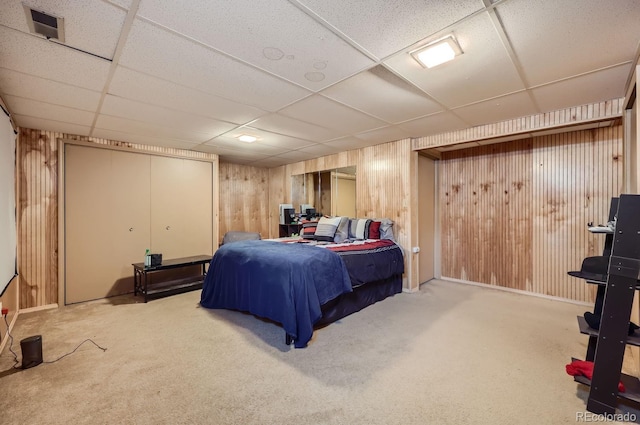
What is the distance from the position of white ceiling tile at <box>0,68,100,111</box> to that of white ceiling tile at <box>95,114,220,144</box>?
437 millimetres

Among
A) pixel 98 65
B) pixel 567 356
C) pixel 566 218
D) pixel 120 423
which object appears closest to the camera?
pixel 120 423

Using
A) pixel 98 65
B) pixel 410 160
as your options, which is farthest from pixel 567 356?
pixel 98 65

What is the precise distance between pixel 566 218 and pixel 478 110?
86.8 inches

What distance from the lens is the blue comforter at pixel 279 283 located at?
265 cm

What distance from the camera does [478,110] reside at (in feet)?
10.6

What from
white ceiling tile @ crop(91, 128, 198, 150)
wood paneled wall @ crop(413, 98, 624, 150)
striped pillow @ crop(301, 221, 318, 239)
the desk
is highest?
white ceiling tile @ crop(91, 128, 198, 150)

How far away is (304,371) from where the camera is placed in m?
2.25

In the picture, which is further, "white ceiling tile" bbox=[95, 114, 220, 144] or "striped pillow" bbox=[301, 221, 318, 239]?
"striped pillow" bbox=[301, 221, 318, 239]

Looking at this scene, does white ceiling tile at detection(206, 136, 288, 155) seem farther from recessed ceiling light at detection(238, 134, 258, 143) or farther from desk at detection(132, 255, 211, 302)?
desk at detection(132, 255, 211, 302)

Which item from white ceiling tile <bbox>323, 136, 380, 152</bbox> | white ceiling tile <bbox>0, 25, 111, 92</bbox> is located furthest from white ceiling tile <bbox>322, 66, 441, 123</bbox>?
white ceiling tile <bbox>0, 25, 111, 92</bbox>

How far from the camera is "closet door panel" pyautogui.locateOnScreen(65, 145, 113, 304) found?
4.02 metres

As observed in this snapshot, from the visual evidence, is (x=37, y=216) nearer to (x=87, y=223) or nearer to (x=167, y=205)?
(x=87, y=223)

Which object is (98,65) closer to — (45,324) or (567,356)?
(45,324)

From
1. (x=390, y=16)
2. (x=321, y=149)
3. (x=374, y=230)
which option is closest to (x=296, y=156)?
(x=321, y=149)
